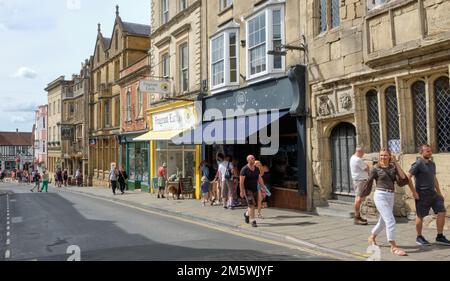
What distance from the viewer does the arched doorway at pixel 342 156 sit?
1158 cm

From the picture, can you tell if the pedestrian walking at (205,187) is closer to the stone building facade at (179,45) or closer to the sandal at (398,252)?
the stone building facade at (179,45)

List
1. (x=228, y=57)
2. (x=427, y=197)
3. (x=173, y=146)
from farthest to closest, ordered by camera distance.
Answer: (x=173, y=146)
(x=228, y=57)
(x=427, y=197)

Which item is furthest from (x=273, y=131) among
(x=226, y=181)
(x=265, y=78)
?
(x=226, y=181)

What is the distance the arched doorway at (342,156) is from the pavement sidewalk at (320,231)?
3.21ft

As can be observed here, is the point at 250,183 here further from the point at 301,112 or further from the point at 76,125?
the point at 76,125

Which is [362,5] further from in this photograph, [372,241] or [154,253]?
[154,253]

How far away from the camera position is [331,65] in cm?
1163

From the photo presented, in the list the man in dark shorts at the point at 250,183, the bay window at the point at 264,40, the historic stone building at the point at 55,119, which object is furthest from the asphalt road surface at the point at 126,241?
the historic stone building at the point at 55,119

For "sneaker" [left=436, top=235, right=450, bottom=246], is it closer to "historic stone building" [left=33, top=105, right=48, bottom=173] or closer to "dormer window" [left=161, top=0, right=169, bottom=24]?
"dormer window" [left=161, top=0, right=169, bottom=24]

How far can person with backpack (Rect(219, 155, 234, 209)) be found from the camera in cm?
1421

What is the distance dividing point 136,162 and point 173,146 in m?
6.09

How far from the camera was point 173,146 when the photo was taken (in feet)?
70.0
